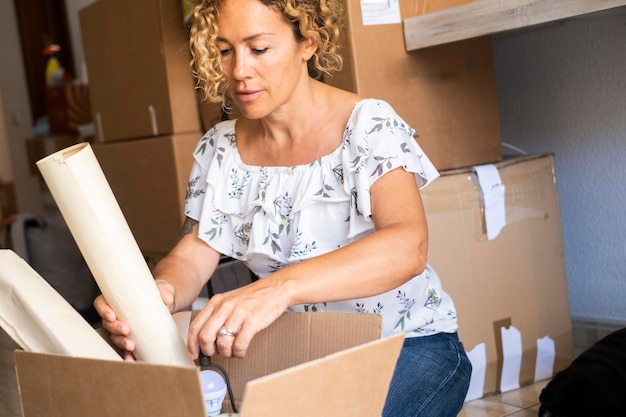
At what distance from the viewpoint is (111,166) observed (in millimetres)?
2336

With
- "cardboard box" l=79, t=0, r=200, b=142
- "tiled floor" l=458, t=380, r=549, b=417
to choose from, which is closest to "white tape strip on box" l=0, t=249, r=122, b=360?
"tiled floor" l=458, t=380, r=549, b=417

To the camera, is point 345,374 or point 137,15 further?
point 137,15

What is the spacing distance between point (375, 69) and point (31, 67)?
4064mm

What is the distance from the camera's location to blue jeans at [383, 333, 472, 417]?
1.01 metres

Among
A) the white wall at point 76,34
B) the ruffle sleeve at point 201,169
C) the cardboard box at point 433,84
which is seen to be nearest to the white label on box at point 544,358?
the cardboard box at point 433,84

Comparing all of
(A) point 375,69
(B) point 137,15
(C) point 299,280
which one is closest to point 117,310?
(C) point 299,280

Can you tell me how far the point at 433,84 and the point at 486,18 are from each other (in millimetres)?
245

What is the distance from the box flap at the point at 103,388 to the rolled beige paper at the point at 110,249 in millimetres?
136

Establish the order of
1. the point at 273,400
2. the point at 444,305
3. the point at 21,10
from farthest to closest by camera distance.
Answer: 1. the point at 21,10
2. the point at 444,305
3. the point at 273,400

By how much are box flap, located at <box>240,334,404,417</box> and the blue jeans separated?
290 mm

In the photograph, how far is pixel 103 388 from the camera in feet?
2.20

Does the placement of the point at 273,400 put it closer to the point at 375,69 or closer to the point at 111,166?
the point at 375,69

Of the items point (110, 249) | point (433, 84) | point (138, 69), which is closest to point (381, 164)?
point (110, 249)

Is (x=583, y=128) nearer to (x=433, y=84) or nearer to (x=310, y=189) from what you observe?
(x=433, y=84)
